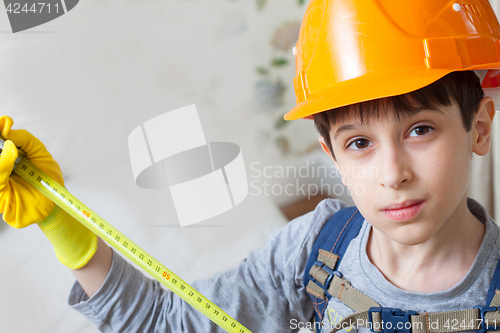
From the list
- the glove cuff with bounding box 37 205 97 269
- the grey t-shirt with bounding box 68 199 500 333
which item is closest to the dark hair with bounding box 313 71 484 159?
the grey t-shirt with bounding box 68 199 500 333

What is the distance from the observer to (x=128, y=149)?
4.41 ft

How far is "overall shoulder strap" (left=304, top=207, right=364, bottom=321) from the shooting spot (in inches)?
35.8

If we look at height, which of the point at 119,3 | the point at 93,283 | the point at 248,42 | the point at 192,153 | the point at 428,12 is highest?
the point at 119,3

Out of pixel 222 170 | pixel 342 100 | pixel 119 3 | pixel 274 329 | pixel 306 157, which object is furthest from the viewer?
pixel 306 157

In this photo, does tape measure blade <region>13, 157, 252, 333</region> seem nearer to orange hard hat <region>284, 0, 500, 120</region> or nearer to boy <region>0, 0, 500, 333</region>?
boy <region>0, 0, 500, 333</region>

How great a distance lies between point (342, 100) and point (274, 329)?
639 mm

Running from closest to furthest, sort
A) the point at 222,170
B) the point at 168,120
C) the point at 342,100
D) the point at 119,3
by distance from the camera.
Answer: the point at 342,100, the point at 119,3, the point at 168,120, the point at 222,170

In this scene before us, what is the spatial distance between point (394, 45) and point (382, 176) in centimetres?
22

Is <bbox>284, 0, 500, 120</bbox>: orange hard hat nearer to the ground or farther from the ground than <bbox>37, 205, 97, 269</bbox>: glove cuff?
farther from the ground

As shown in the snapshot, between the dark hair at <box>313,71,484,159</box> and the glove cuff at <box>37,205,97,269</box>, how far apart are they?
593 millimetres

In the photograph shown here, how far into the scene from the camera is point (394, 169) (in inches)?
25.9

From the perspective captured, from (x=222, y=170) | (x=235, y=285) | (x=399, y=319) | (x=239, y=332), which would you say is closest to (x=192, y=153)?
(x=222, y=170)

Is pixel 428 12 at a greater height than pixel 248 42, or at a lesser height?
lesser

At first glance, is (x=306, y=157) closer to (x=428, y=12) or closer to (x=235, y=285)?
(x=235, y=285)
